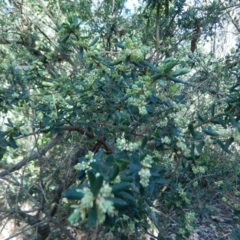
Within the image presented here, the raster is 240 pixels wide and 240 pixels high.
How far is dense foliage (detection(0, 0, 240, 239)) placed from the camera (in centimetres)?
163

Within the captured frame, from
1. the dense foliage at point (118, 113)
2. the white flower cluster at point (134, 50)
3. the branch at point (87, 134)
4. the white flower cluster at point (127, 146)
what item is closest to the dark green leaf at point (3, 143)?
the dense foliage at point (118, 113)

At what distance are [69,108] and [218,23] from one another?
2.58 m

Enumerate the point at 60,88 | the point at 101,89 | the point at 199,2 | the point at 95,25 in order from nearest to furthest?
the point at 101,89 → the point at 60,88 → the point at 95,25 → the point at 199,2

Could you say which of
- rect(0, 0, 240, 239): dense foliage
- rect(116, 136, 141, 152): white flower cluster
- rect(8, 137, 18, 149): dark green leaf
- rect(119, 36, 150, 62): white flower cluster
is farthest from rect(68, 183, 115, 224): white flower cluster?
rect(8, 137, 18, 149): dark green leaf

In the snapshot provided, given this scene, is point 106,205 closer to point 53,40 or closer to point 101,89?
point 101,89

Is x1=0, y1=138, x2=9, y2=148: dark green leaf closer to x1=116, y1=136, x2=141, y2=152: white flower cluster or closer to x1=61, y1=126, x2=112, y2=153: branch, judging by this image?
x1=61, y1=126, x2=112, y2=153: branch

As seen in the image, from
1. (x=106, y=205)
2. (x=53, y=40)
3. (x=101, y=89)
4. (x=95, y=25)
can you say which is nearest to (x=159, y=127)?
Answer: (x=101, y=89)

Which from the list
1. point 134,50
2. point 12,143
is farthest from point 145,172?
point 12,143

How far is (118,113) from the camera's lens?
2117mm

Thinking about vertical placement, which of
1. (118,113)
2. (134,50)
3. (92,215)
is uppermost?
(134,50)

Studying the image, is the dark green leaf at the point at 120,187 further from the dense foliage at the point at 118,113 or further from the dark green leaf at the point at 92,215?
the dark green leaf at the point at 92,215

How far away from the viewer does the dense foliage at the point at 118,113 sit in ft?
5.36

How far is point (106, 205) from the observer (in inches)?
40.6

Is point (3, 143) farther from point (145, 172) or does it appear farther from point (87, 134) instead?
point (145, 172)
